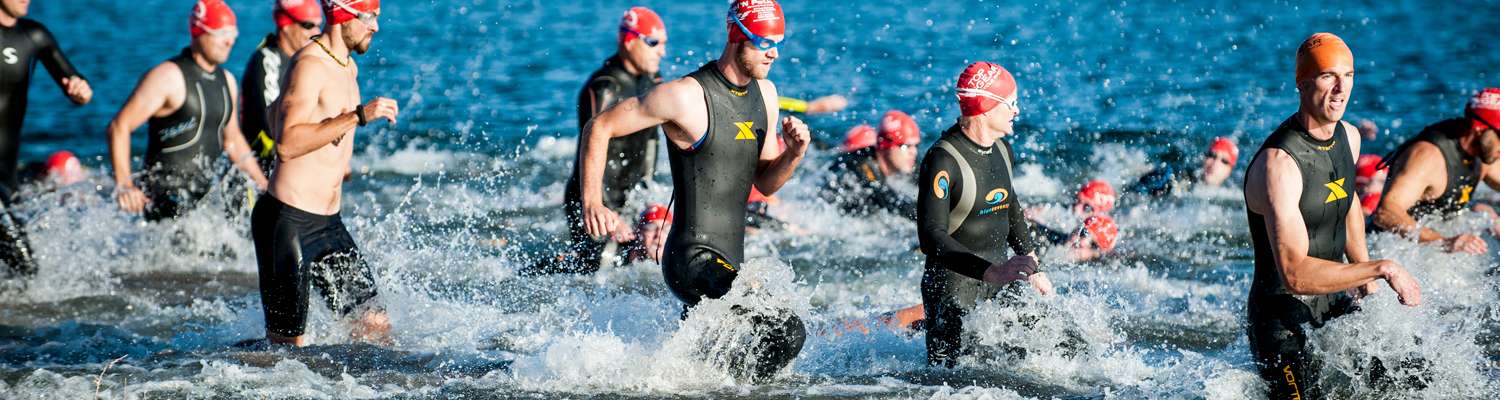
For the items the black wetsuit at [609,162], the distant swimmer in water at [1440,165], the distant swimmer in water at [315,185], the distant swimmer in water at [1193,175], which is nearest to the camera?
the distant swimmer in water at [315,185]

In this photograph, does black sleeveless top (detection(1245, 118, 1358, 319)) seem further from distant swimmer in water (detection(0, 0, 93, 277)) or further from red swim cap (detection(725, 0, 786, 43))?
distant swimmer in water (detection(0, 0, 93, 277))

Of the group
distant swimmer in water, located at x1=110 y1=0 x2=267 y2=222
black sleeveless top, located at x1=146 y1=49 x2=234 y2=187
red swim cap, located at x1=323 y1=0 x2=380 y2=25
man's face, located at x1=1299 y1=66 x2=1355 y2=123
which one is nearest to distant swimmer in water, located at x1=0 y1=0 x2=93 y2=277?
distant swimmer in water, located at x1=110 y1=0 x2=267 y2=222

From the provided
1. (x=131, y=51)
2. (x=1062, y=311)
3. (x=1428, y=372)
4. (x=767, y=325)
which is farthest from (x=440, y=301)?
(x=131, y=51)

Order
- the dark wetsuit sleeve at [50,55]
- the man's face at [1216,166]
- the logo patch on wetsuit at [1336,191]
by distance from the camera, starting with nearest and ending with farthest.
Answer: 1. the logo patch on wetsuit at [1336,191]
2. the dark wetsuit sleeve at [50,55]
3. the man's face at [1216,166]

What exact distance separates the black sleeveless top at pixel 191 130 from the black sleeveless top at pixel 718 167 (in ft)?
14.6

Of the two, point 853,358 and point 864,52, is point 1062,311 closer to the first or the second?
point 853,358

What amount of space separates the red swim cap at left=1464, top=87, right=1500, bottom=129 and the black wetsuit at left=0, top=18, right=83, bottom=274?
7.48 m

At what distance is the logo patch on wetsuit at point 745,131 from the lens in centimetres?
572

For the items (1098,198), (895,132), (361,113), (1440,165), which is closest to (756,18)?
(361,113)

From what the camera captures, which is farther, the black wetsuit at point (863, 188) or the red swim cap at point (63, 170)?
the red swim cap at point (63, 170)

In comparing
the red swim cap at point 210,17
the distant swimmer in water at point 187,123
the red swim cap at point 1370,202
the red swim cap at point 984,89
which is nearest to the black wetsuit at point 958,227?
the red swim cap at point 984,89

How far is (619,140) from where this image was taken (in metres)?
9.07

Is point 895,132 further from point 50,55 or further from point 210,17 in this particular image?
point 50,55

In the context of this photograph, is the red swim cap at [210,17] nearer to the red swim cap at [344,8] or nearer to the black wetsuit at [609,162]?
the black wetsuit at [609,162]
